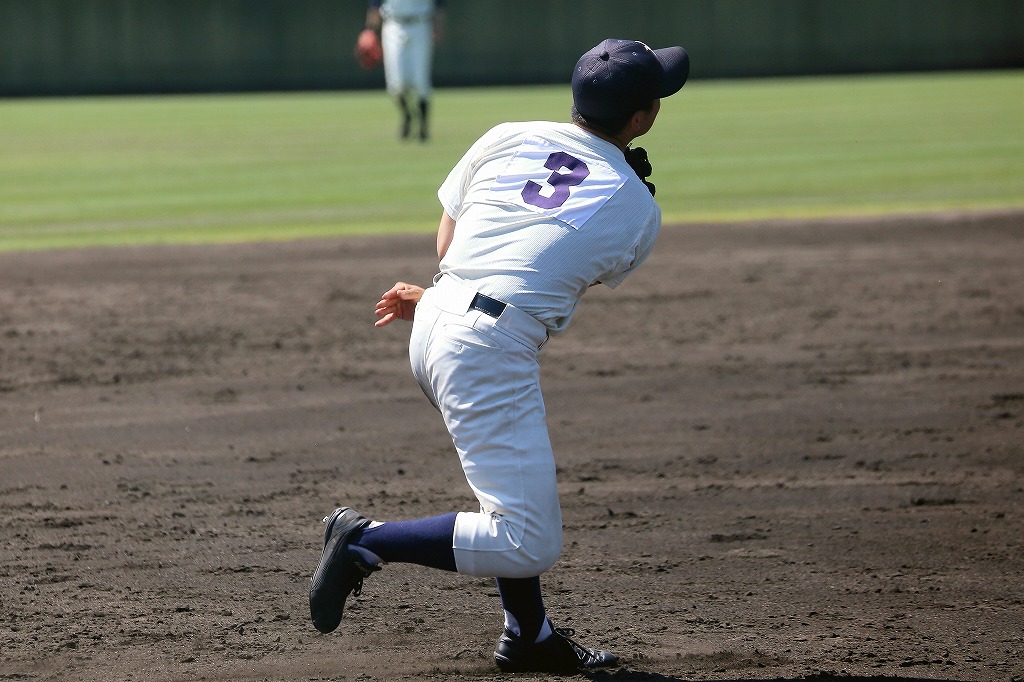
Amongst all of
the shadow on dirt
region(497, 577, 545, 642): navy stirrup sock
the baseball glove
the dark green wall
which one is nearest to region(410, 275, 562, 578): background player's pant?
region(497, 577, 545, 642): navy stirrup sock

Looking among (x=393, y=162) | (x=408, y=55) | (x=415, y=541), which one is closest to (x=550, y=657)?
(x=415, y=541)

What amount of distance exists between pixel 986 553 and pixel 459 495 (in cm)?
183

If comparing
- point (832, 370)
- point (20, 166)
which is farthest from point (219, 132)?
point (832, 370)

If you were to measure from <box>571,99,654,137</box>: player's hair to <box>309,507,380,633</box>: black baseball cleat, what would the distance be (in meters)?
1.14

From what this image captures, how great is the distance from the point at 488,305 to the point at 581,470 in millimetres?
2120

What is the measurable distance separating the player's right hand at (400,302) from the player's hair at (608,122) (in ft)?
1.97

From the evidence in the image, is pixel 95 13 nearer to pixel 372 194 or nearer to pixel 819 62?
pixel 819 62

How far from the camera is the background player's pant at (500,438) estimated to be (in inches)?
120

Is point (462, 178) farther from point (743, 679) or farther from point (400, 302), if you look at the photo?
point (743, 679)

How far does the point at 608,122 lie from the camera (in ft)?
10.3

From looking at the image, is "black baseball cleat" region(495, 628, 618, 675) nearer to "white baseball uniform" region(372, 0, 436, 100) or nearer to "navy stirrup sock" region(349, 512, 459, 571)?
"navy stirrup sock" region(349, 512, 459, 571)

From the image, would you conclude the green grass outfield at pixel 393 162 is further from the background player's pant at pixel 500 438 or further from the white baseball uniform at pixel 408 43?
the background player's pant at pixel 500 438

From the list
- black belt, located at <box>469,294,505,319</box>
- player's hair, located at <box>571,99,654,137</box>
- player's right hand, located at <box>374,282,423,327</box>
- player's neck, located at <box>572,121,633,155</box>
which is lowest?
player's right hand, located at <box>374,282,423,327</box>

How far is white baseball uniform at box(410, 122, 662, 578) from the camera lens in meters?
3.06
